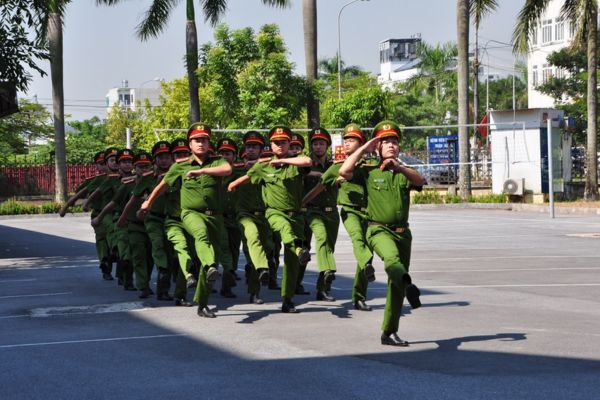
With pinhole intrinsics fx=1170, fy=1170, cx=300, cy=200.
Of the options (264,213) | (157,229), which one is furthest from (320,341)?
(157,229)

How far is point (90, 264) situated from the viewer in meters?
20.7

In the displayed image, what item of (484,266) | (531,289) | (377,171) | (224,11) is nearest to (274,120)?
(224,11)

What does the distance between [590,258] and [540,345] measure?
956 centimetres

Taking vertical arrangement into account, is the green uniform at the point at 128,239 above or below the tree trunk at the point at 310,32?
below

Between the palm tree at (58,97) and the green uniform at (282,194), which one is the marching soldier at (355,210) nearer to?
the green uniform at (282,194)

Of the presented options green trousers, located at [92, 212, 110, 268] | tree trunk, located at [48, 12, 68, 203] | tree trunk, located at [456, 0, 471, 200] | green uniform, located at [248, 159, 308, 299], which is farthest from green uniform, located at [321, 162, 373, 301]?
tree trunk, located at [48, 12, 68, 203]

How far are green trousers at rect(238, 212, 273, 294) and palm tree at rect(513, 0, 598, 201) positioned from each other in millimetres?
23679

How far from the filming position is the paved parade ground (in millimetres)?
8031

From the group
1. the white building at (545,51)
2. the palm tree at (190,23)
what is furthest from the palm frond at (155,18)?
the white building at (545,51)

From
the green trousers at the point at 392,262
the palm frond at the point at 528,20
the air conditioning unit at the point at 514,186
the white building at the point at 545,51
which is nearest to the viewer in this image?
the green trousers at the point at 392,262

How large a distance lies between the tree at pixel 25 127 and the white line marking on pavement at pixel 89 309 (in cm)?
5724

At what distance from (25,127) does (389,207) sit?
212ft

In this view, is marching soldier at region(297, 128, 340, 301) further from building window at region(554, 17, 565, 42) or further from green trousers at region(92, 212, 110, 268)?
building window at region(554, 17, 565, 42)

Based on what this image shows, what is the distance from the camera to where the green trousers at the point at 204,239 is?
38.9 ft
